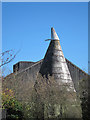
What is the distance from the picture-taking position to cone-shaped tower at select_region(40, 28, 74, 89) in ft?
39.2

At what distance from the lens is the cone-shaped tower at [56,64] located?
11.9 meters

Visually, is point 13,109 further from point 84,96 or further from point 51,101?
point 84,96

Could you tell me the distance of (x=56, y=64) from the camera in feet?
40.0

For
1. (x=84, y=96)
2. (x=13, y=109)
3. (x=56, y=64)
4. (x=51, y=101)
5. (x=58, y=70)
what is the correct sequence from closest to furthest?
(x=84, y=96) < (x=51, y=101) < (x=58, y=70) < (x=56, y=64) < (x=13, y=109)

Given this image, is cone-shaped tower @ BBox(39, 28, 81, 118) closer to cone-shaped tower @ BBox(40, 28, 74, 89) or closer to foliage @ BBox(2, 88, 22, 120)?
cone-shaped tower @ BBox(40, 28, 74, 89)

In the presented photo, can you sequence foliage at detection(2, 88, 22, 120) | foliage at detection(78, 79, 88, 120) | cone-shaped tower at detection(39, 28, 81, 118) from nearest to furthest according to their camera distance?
foliage at detection(78, 79, 88, 120), cone-shaped tower at detection(39, 28, 81, 118), foliage at detection(2, 88, 22, 120)

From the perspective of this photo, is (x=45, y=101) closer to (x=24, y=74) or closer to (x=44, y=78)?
(x=44, y=78)

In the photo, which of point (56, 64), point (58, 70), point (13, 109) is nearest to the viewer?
point (58, 70)

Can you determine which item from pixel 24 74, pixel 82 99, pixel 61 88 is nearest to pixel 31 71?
pixel 24 74

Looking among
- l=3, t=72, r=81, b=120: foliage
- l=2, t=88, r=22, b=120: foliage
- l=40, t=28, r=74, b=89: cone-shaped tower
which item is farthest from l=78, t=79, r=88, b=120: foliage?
l=2, t=88, r=22, b=120: foliage

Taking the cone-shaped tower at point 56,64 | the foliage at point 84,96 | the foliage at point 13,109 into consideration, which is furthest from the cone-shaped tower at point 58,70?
the foliage at point 13,109

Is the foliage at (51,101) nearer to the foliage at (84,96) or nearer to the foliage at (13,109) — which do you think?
the foliage at (84,96)

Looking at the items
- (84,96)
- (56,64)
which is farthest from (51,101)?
(56,64)

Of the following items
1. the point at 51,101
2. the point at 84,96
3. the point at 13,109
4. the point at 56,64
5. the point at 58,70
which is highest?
the point at 56,64
